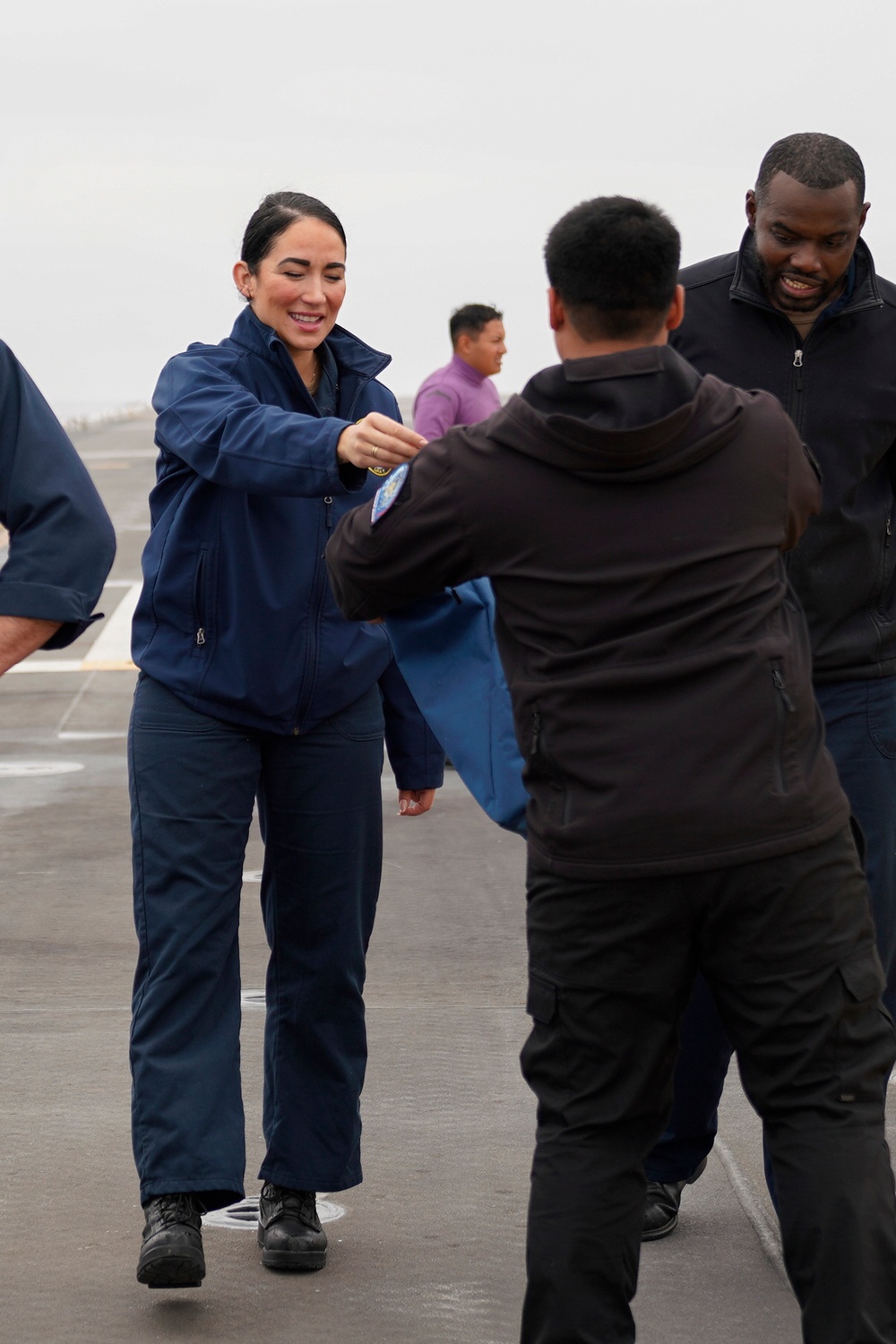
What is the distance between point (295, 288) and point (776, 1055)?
1.72 meters

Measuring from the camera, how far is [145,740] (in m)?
3.53

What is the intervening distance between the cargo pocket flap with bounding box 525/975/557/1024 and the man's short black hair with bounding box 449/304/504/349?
257 inches

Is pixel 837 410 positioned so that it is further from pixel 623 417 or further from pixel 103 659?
pixel 103 659

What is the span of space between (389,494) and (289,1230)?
1653mm

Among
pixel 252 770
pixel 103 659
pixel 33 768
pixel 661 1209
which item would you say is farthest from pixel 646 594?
pixel 103 659

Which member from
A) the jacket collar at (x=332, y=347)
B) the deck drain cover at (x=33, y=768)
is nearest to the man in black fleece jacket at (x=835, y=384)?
the jacket collar at (x=332, y=347)

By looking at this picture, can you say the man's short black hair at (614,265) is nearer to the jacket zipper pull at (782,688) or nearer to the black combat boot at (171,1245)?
the jacket zipper pull at (782,688)

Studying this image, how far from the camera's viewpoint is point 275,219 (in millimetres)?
3555

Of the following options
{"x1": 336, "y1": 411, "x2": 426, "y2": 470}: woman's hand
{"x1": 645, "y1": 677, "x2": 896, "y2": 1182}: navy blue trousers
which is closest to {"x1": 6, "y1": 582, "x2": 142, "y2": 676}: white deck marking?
{"x1": 645, "y1": 677, "x2": 896, "y2": 1182}: navy blue trousers

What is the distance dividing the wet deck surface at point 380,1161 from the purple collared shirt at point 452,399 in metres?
2.25

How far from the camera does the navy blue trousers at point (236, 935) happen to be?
11.4ft

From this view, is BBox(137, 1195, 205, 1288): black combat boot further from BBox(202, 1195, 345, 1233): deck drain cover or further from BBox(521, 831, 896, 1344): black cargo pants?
BBox(521, 831, 896, 1344): black cargo pants

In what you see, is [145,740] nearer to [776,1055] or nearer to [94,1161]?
[94,1161]

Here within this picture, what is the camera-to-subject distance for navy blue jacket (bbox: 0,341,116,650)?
2.98 meters
